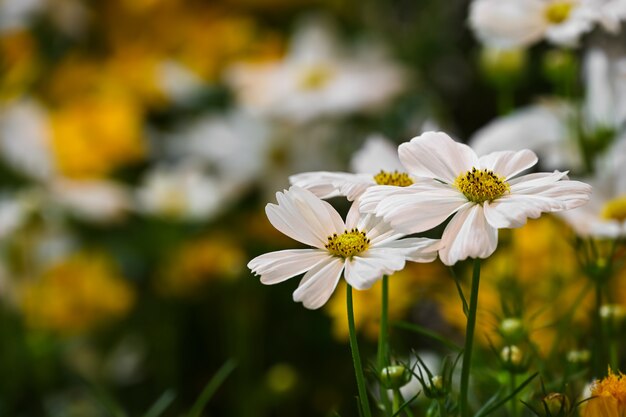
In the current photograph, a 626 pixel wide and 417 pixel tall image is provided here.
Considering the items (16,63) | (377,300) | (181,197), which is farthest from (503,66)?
(16,63)

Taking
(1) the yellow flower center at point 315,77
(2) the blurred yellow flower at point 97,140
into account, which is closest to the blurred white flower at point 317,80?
(1) the yellow flower center at point 315,77

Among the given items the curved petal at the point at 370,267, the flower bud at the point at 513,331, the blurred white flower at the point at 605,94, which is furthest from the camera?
the blurred white flower at the point at 605,94

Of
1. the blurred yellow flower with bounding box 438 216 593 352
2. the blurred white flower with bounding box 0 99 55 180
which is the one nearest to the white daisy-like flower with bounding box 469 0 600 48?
the blurred yellow flower with bounding box 438 216 593 352

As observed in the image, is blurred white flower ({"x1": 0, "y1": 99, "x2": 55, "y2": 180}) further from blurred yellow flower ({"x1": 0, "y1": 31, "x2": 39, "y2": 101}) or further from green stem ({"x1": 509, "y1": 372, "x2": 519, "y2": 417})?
green stem ({"x1": 509, "y1": 372, "x2": 519, "y2": 417})

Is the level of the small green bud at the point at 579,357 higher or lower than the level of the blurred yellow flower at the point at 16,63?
lower

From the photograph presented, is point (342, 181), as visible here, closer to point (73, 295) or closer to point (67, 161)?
point (73, 295)

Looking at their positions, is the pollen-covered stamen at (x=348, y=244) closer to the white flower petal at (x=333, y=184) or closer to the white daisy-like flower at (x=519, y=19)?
the white flower petal at (x=333, y=184)

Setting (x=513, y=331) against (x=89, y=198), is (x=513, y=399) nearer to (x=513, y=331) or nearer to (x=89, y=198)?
(x=513, y=331)
